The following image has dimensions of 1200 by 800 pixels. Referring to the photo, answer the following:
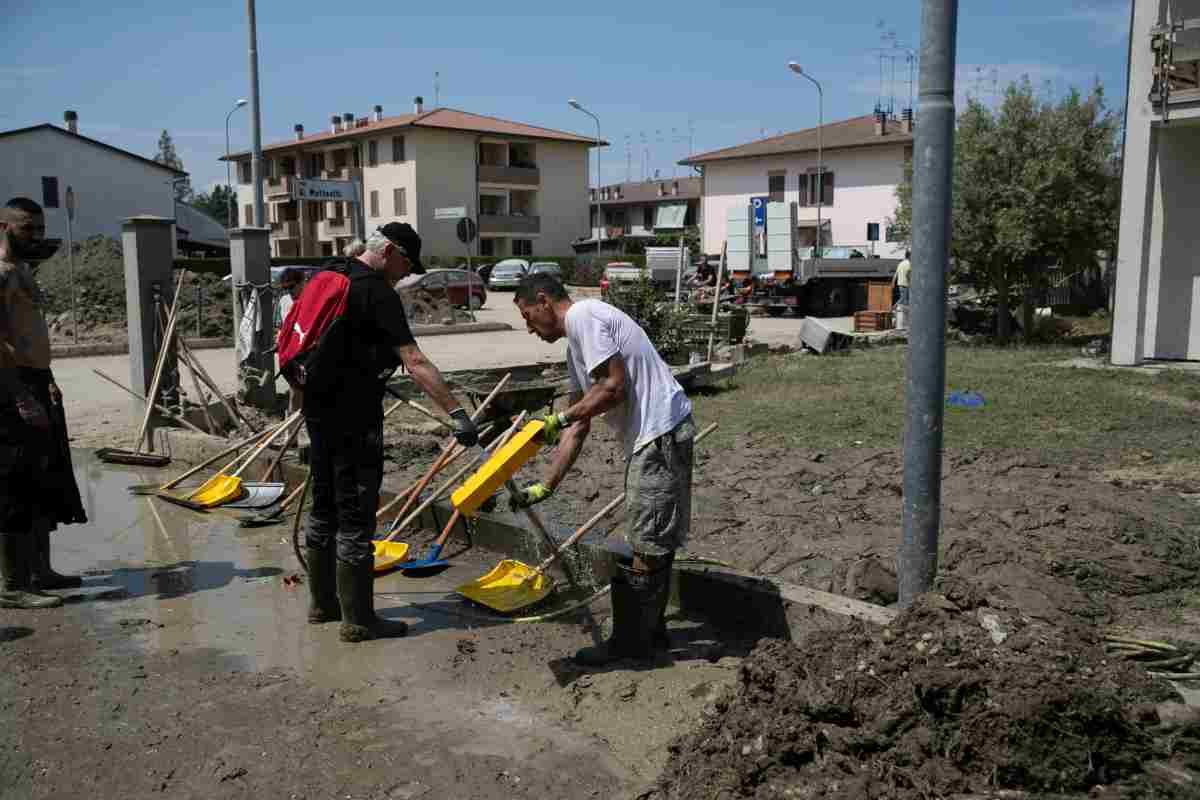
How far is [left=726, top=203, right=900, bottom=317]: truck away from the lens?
25906 mm

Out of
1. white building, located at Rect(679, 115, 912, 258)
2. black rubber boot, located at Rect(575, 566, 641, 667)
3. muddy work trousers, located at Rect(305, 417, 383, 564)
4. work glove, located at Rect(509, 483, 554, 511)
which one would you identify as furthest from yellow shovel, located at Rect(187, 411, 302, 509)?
white building, located at Rect(679, 115, 912, 258)

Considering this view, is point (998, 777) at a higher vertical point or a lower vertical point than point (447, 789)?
higher

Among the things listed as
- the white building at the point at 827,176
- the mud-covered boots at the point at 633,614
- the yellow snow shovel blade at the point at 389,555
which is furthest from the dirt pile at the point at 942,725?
the white building at the point at 827,176

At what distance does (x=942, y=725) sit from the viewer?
2.96m

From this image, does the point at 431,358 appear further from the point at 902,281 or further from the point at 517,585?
the point at 517,585

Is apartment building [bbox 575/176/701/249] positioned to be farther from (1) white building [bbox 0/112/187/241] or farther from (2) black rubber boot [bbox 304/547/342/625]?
(2) black rubber boot [bbox 304/547/342/625]

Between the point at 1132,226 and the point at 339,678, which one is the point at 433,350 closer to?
the point at 1132,226

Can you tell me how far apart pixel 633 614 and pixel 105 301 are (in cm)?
2257

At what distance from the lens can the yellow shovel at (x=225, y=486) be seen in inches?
292

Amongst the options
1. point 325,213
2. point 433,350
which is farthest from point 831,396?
point 325,213

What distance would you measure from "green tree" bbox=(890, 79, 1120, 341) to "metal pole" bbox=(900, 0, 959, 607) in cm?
1378

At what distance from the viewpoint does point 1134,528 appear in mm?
5578

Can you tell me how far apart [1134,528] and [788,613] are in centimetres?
237

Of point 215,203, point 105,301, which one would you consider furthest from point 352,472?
point 215,203
